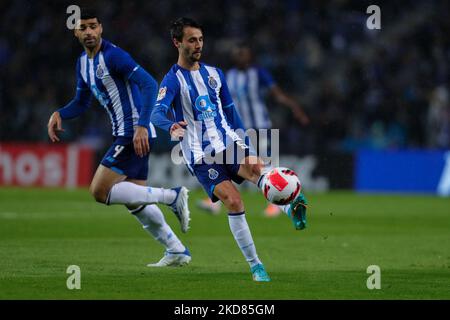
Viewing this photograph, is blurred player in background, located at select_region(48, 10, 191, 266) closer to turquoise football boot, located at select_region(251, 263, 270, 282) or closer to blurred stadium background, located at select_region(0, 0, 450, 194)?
turquoise football boot, located at select_region(251, 263, 270, 282)

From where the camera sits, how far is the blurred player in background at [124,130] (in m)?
8.93

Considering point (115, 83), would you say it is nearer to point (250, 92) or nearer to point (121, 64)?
point (121, 64)

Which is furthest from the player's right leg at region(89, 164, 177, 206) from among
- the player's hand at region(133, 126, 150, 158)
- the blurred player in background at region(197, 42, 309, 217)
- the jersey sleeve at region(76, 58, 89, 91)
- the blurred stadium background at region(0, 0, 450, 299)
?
the blurred stadium background at region(0, 0, 450, 299)

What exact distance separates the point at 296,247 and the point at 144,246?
1732 millimetres

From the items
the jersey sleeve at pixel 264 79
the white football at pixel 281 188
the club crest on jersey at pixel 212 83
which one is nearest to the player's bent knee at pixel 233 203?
the white football at pixel 281 188

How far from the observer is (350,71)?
75.9ft

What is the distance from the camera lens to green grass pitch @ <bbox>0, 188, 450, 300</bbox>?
7312 mm

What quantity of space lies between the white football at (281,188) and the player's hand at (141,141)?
1200 millimetres

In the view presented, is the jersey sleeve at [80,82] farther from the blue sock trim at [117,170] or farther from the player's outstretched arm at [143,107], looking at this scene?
the blue sock trim at [117,170]

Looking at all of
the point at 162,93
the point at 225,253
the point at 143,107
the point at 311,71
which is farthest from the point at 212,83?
the point at 311,71

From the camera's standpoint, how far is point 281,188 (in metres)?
7.76

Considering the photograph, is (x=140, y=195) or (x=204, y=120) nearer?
(x=204, y=120)

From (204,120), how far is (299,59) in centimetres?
1513

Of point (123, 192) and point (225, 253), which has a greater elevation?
point (123, 192)
